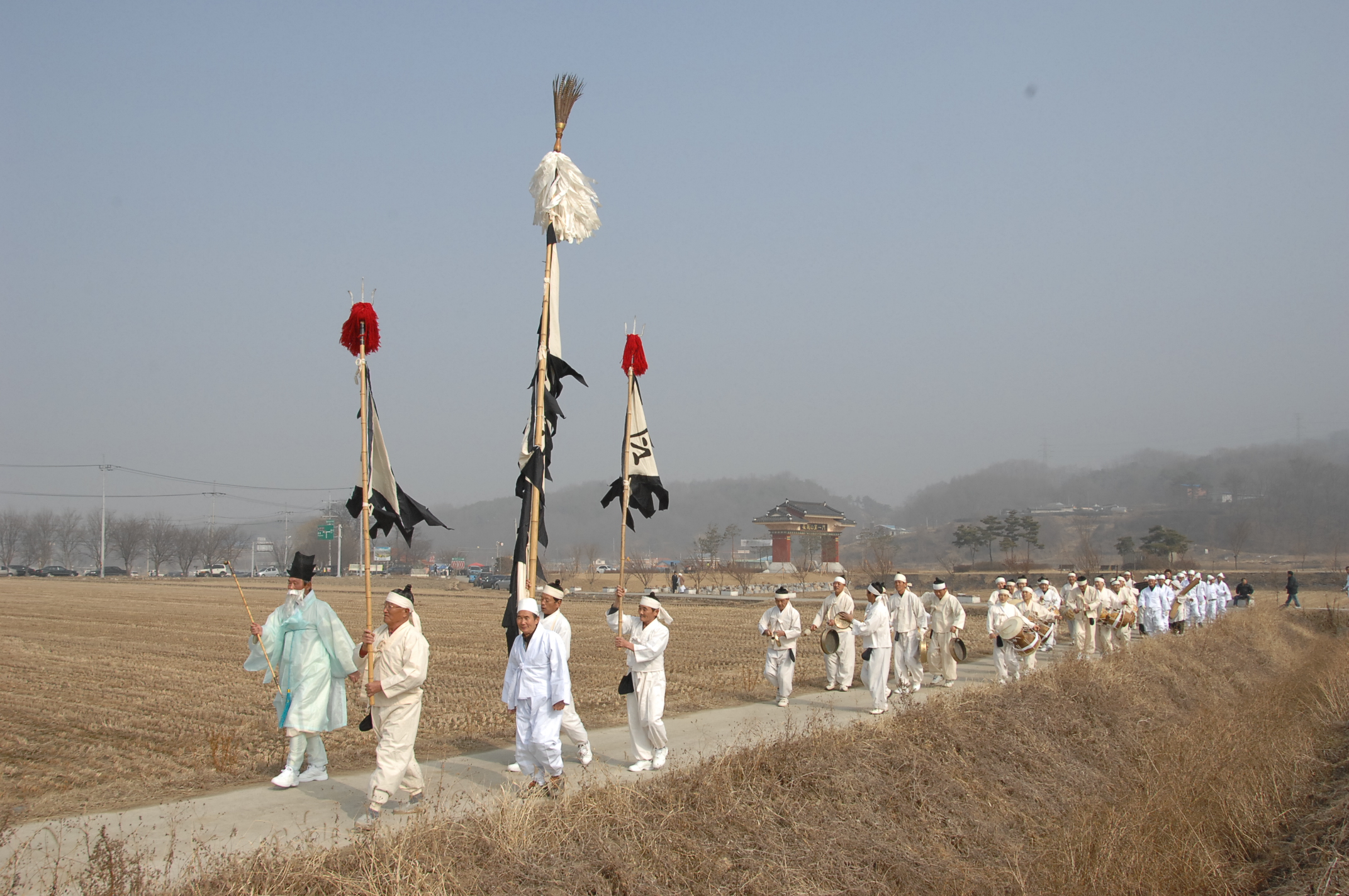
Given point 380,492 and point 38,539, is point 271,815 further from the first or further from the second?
point 38,539

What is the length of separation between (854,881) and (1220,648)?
16869 millimetres

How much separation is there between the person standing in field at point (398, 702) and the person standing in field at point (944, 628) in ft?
32.3

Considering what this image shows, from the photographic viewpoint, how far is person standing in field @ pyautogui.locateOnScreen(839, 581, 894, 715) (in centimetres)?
1260

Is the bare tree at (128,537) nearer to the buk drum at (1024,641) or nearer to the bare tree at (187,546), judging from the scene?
the bare tree at (187,546)

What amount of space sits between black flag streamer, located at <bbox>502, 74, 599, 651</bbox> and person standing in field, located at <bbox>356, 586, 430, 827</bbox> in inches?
62.9

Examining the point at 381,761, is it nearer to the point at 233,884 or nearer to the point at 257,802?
the point at 257,802

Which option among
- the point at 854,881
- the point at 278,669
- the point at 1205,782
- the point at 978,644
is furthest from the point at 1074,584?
the point at 278,669

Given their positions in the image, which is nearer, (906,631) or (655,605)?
(655,605)

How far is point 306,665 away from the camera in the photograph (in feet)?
26.4

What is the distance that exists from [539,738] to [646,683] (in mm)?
1718

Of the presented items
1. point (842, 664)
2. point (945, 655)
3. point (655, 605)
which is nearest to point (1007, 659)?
point (945, 655)

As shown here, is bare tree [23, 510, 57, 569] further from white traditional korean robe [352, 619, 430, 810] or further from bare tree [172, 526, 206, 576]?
white traditional korean robe [352, 619, 430, 810]

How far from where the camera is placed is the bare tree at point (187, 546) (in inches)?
4857

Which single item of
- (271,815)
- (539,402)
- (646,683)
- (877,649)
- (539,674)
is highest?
(539,402)
